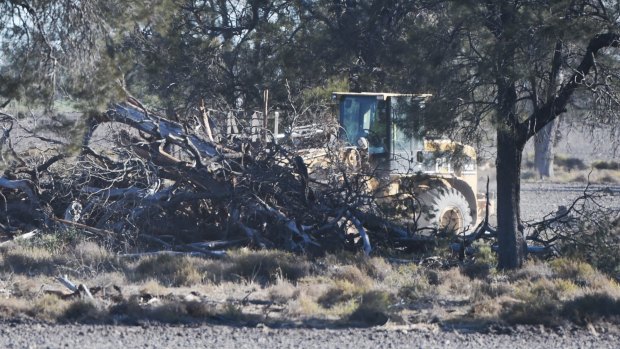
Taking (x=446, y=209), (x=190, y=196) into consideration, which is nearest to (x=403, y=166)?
(x=446, y=209)

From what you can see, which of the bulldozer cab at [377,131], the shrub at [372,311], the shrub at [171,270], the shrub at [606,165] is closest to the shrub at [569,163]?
the shrub at [606,165]

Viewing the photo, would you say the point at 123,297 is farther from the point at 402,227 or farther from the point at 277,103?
the point at 277,103

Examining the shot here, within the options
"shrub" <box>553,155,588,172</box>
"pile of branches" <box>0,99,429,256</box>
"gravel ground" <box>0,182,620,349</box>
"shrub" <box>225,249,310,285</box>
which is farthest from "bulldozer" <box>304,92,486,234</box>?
"shrub" <box>553,155,588,172</box>

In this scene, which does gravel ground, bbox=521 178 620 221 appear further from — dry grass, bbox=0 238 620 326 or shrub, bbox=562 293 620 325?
shrub, bbox=562 293 620 325

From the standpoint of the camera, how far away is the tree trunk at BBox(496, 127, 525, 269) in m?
13.5

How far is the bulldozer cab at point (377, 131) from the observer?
16.6 meters

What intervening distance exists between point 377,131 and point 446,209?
Result: 7.12ft

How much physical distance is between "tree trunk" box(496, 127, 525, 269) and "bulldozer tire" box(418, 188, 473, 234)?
2.68m

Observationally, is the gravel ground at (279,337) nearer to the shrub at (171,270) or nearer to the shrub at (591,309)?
the shrub at (591,309)

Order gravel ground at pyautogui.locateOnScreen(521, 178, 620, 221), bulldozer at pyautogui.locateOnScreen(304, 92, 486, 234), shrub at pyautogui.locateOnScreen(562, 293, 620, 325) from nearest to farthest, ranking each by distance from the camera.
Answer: shrub at pyautogui.locateOnScreen(562, 293, 620, 325)
bulldozer at pyautogui.locateOnScreen(304, 92, 486, 234)
gravel ground at pyautogui.locateOnScreen(521, 178, 620, 221)

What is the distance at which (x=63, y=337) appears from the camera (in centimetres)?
934

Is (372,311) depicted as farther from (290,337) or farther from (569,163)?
(569,163)

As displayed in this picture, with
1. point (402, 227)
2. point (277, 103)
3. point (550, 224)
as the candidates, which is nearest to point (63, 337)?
point (402, 227)

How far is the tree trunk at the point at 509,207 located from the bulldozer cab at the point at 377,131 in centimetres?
254
